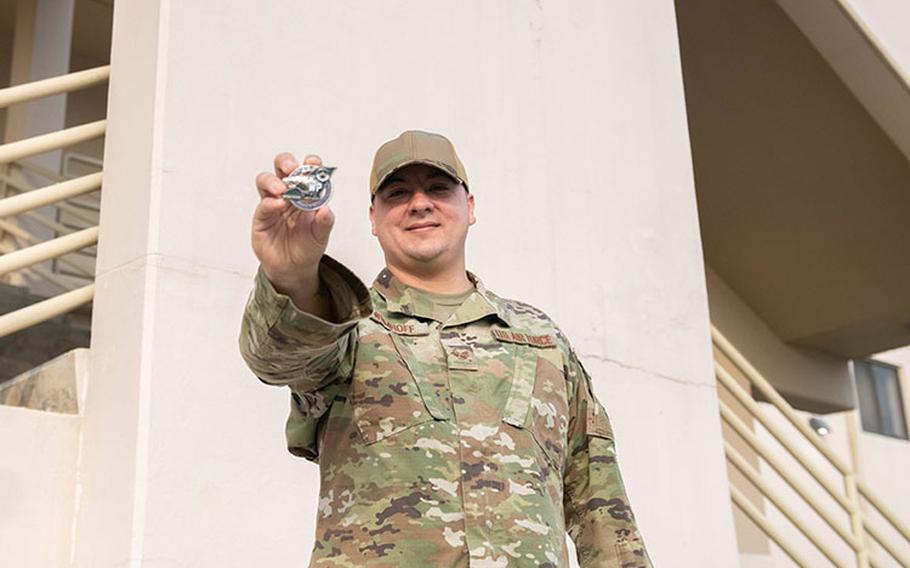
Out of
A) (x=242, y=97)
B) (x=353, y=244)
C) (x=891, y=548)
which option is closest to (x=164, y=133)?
(x=242, y=97)

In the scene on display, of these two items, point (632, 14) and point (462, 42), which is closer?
point (462, 42)

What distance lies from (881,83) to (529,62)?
206 centimetres

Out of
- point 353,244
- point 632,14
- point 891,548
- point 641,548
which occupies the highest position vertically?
point 632,14

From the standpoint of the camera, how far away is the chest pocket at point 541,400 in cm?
187

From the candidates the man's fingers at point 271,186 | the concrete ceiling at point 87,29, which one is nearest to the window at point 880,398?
the concrete ceiling at point 87,29

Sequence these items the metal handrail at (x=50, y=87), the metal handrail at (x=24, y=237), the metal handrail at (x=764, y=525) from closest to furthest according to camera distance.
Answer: the metal handrail at (x=50, y=87), the metal handrail at (x=764, y=525), the metal handrail at (x=24, y=237)

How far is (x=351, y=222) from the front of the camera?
3.22 m

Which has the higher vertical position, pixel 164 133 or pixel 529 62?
pixel 529 62

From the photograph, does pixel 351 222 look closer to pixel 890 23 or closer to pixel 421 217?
pixel 421 217

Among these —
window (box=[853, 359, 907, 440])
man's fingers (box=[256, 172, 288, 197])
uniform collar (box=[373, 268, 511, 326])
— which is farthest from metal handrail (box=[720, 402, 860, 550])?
window (box=[853, 359, 907, 440])

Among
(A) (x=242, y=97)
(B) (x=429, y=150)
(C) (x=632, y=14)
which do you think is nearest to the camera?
(B) (x=429, y=150)

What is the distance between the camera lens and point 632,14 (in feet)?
14.5

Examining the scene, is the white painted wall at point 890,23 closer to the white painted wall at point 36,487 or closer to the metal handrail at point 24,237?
the metal handrail at point 24,237

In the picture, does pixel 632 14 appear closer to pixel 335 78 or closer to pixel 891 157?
pixel 335 78
